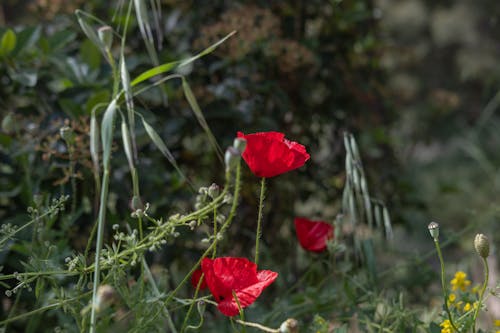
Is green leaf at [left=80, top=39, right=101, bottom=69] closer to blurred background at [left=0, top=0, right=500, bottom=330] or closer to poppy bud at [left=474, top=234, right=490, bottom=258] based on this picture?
blurred background at [left=0, top=0, right=500, bottom=330]

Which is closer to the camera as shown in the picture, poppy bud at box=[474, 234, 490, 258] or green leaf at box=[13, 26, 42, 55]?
poppy bud at box=[474, 234, 490, 258]

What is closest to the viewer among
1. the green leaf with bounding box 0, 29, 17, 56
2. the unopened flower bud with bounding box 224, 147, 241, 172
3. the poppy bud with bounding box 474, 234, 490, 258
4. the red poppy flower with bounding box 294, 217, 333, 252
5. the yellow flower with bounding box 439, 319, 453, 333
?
the unopened flower bud with bounding box 224, 147, 241, 172

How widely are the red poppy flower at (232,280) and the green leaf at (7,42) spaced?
666mm

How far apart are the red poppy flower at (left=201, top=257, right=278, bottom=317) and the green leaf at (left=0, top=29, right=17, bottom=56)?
666 millimetres

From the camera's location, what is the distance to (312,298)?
1.14 meters

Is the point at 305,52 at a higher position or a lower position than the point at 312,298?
higher

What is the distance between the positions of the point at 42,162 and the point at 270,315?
0.50m

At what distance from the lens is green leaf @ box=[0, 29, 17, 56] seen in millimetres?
1211

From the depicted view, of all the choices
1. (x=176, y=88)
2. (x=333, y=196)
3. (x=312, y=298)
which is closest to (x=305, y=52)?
(x=176, y=88)

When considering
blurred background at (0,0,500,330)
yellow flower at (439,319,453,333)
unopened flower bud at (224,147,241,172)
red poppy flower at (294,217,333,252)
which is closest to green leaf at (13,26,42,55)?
blurred background at (0,0,500,330)

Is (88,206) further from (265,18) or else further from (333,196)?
(333,196)

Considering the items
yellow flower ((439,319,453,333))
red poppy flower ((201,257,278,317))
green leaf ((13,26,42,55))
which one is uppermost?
green leaf ((13,26,42,55))

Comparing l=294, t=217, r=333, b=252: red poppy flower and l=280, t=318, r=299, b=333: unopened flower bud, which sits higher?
l=280, t=318, r=299, b=333: unopened flower bud

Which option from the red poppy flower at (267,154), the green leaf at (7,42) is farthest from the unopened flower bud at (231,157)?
the green leaf at (7,42)
